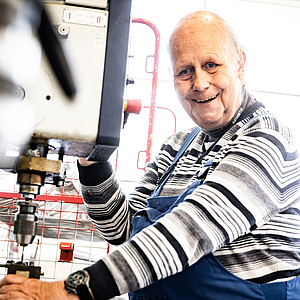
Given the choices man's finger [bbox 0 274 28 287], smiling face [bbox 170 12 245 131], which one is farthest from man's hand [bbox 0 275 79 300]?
smiling face [bbox 170 12 245 131]

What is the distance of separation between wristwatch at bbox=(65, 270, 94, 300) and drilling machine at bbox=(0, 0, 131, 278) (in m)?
0.09

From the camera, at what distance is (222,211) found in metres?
0.75

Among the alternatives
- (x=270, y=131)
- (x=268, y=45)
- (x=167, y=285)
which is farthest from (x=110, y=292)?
(x=268, y=45)

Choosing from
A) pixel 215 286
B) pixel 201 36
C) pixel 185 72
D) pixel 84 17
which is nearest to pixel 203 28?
pixel 201 36

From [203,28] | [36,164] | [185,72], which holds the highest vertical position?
[203,28]

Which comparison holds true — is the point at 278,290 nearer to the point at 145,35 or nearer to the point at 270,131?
the point at 270,131

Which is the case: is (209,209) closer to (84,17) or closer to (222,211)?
(222,211)

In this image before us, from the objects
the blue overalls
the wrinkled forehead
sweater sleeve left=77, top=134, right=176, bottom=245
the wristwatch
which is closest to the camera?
the wristwatch

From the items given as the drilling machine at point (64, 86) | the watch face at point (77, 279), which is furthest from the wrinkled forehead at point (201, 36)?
A: the watch face at point (77, 279)

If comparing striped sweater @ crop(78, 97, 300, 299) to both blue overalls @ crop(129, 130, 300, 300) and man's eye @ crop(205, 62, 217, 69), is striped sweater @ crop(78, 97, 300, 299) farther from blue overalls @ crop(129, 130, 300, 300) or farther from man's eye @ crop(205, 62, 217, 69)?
man's eye @ crop(205, 62, 217, 69)

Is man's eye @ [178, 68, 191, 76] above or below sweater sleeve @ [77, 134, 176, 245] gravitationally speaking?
above

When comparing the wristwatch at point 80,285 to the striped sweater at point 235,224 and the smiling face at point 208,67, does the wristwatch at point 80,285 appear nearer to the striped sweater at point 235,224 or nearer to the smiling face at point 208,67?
the striped sweater at point 235,224

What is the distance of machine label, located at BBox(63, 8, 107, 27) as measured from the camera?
0.72 metres

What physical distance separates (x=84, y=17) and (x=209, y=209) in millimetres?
479
